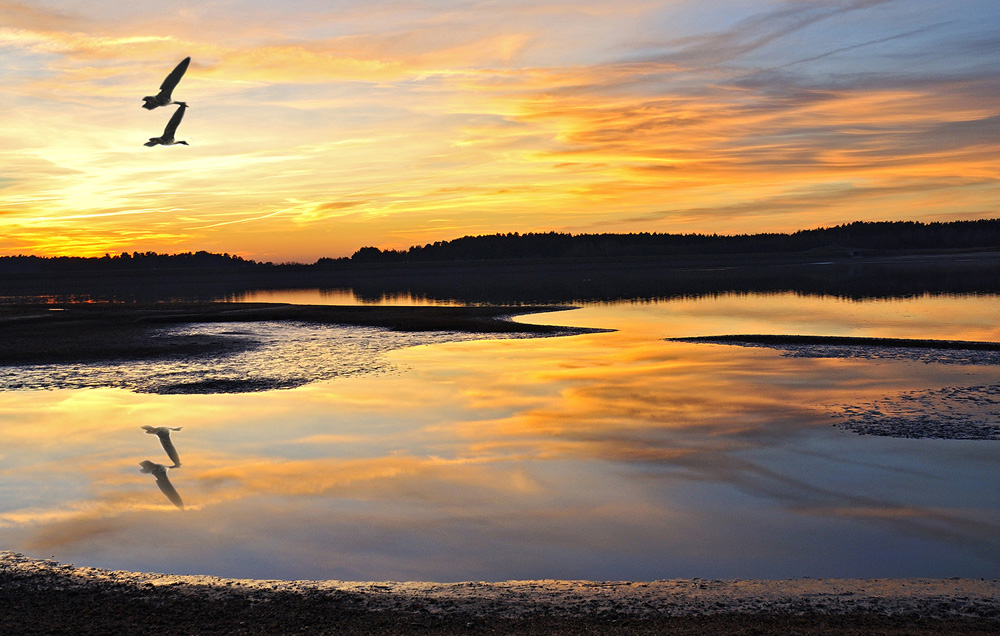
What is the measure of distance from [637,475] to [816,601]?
→ 4.34 m

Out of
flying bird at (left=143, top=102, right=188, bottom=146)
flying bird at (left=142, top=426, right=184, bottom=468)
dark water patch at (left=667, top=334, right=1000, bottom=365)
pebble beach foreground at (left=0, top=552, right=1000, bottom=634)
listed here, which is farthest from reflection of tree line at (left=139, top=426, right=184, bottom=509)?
dark water patch at (left=667, top=334, right=1000, bottom=365)

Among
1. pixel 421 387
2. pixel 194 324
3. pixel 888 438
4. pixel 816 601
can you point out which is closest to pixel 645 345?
pixel 421 387

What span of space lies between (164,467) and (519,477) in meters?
5.45

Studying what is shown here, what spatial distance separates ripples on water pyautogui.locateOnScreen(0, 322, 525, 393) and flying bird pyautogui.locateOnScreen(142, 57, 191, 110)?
9027 mm

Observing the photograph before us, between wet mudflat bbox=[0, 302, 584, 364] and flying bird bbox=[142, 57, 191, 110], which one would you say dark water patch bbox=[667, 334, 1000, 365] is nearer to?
wet mudflat bbox=[0, 302, 584, 364]

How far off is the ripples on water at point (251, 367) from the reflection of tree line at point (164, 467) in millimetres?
4973

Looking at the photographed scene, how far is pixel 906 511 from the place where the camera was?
9.13 metres

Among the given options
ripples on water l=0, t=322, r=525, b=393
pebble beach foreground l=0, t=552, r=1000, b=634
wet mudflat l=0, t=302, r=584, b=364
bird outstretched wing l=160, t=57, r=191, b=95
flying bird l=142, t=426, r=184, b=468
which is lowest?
pebble beach foreground l=0, t=552, r=1000, b=634

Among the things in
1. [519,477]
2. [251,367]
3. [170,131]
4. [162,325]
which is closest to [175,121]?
[170,131]

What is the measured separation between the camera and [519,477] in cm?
1097

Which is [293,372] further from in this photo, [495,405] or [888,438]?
[888,438]

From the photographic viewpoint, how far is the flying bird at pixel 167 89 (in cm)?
1058

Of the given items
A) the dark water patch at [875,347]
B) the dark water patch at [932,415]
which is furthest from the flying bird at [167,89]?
the dark water patch at [875,347]

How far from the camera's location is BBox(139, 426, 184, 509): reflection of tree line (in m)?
10.4
